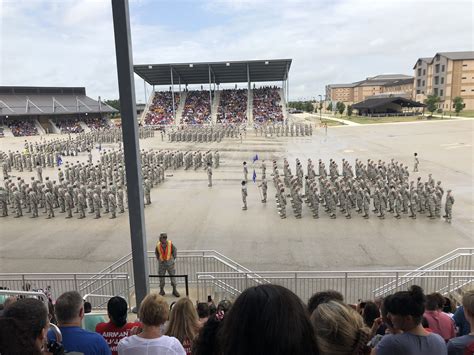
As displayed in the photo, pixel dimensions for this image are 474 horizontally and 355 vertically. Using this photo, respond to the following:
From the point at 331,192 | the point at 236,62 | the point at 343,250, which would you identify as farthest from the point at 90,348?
the point at 236,62

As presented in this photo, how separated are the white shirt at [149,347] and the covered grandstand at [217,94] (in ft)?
182

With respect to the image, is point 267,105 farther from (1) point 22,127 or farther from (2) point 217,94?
(1) point 22,127

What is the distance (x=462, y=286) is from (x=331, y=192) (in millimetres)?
6858

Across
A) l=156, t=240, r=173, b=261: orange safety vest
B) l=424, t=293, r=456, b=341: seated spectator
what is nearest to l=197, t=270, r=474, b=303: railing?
l=156, t=240, r=173, b=261: orange safety vest

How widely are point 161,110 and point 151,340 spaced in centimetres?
6532

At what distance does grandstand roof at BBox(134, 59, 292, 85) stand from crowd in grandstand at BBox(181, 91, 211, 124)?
229 cm

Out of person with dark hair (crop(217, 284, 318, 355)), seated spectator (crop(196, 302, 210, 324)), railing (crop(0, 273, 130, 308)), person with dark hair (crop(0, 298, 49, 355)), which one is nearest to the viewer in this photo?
person with dark hair (crop(217, 284, 318, 355))

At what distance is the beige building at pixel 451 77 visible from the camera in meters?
77.4

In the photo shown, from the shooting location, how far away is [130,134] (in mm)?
Answer: 4125

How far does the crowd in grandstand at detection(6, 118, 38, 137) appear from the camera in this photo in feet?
184

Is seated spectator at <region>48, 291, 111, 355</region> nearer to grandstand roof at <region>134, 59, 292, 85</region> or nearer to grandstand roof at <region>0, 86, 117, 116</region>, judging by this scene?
grandstand roof at <region>134, 59, 292, 85</region>

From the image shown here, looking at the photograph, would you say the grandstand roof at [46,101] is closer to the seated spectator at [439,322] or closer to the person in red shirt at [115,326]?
the person in red shirt at [115,326]

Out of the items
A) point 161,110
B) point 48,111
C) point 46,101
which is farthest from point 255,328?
point 46,101

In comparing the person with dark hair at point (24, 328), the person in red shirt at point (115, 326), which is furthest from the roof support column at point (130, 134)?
the person with dark hair at point (24, 328)
